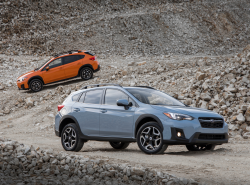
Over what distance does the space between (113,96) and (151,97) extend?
95 cm

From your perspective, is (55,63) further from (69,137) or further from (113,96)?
(113,96)

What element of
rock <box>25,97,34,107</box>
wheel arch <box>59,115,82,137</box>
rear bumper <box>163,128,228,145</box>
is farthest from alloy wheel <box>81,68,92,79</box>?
rear bumper <box>163,128,228,145</box>

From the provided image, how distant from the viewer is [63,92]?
55.9 feet

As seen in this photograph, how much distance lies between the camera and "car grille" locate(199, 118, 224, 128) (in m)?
6.65

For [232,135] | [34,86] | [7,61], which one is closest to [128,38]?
[7,61]

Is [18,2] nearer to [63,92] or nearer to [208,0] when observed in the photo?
[63,92]

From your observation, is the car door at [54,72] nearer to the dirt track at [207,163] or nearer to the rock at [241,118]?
the dirt track at [207,163]

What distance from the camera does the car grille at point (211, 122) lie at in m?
6.65

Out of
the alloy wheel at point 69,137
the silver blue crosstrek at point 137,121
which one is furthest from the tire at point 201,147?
the alloy wheel at point 69,137

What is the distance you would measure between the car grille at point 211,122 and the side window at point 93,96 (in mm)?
2630

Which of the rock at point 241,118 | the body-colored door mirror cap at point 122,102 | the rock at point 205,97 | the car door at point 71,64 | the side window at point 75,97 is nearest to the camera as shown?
the body-colored door mirror cap at point 122,102

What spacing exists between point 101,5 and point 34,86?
2158cm

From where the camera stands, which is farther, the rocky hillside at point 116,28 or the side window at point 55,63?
the rocky hillside at point 116,28

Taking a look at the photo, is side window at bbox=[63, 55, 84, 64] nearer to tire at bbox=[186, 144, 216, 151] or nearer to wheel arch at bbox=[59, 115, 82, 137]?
wheel arch at bbox=[59, 115, 82, 137]
